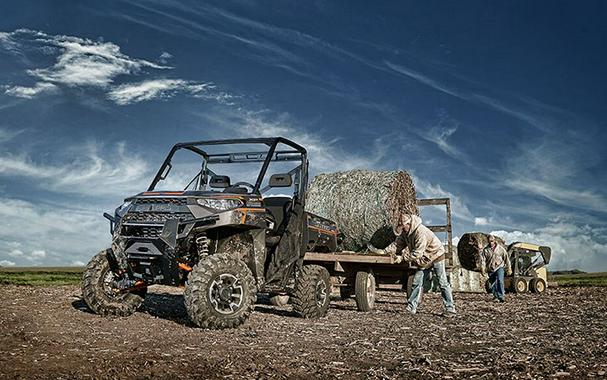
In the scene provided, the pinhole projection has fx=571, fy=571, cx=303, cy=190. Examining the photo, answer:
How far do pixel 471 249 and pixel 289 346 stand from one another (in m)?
16.9

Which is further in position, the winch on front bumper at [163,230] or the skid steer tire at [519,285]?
the skid steer tire at [519,285]

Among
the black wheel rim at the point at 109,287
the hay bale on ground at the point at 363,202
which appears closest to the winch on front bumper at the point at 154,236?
the black wheel rim at the point at 109,287

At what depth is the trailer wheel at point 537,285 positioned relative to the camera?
22422 mm

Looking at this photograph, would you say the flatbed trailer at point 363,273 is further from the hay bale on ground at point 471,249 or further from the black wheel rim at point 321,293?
the hay bale on ground at point 471,249

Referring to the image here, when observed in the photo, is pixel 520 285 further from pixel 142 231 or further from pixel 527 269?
pixel 142 231

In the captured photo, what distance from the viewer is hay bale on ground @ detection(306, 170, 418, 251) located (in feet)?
54.7

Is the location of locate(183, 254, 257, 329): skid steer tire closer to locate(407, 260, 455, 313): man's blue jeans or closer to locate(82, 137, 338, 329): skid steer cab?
locate(82, 137, 338, 329): skid steer cab

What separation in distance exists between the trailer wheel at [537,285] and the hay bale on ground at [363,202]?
784 centimetres

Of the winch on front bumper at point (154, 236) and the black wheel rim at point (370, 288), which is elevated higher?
the winch on front bumper at point (154, 236)

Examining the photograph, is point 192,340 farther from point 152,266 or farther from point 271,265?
point 271,265

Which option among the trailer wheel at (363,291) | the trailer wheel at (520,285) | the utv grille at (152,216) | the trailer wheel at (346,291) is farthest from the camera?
the trailer wheel at (520,285)

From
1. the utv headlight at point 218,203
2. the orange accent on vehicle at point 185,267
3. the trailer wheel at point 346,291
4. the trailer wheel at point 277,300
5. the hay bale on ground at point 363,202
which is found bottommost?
the trailer wheel at point 277,300

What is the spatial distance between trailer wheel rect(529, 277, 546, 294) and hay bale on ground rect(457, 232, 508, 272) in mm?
1784

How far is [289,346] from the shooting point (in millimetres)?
7020
